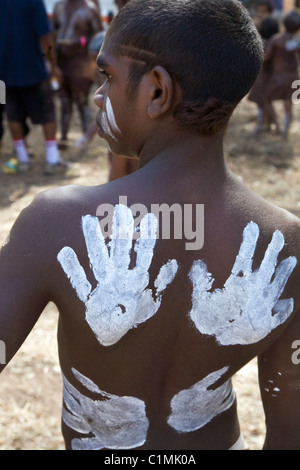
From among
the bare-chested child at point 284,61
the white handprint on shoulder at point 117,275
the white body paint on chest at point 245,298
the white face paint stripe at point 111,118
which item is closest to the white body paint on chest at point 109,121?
the white face paint stripe at point 111,118

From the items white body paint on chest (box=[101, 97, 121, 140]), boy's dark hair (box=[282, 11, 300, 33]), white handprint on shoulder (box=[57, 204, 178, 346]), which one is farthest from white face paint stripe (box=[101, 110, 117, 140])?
boy's dark hair (box=[282, 11, 300, 33])

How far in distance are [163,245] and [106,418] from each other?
48 cm

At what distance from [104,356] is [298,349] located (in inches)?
18.3

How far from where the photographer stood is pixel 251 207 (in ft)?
4.06

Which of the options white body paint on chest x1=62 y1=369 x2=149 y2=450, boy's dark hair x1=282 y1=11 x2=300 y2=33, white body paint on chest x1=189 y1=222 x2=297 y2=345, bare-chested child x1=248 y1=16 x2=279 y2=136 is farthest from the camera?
bare-chested child x1=248 y1=16 x2=279 y2=136

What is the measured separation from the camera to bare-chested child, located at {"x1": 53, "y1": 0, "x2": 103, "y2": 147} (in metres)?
6.68

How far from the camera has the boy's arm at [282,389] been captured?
1.38 m

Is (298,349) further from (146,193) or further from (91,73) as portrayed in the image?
(91,73)

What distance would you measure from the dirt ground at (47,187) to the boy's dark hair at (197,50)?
1.90 m

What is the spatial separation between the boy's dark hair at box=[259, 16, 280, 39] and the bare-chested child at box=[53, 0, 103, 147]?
2218 millimetres

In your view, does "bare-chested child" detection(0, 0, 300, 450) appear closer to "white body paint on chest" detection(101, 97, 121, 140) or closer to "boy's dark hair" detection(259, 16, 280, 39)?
"white body paint on chest" detection(101, 97, 121, 140)

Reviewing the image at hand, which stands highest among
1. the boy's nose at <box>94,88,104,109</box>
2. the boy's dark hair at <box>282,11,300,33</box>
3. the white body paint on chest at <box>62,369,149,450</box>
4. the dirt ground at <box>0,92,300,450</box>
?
the boy's nose at <box>94,88,104,109</box>

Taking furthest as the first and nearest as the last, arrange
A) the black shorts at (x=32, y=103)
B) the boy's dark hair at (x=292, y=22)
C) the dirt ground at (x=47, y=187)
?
the boy's dark hair at (x=292, y=22)
the black shorts at (x=32, y=103)
the dirt ground at (x=47, y=187)

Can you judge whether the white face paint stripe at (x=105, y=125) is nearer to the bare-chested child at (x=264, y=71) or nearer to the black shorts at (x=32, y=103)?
the black shorts at (x=32, y=103)
